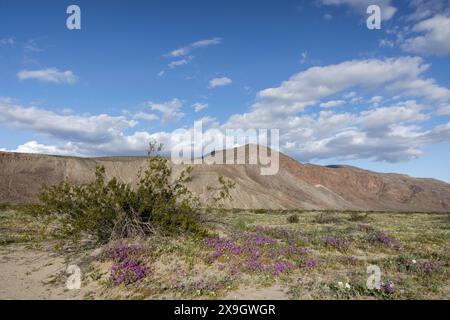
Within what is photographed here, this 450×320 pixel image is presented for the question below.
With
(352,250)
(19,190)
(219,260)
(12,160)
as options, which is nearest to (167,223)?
(219,260)

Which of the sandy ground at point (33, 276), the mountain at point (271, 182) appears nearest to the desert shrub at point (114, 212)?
the sandy ground at point (33, 276)

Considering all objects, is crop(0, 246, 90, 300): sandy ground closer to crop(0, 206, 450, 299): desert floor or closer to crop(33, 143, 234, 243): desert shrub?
crop(0, 206, 450, 299): desert floor

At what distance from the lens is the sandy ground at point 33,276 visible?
31.2ft

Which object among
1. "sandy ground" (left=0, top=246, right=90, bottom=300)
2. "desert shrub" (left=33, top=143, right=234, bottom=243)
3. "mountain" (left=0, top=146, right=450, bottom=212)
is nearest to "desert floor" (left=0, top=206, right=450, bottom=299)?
"sandy ground" (left=0, top=246, right=90, bottom=300)

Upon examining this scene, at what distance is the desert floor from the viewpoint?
8.78 meters

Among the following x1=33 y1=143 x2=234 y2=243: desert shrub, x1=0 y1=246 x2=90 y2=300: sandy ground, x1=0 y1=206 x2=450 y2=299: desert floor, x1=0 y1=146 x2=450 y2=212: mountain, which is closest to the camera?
x1=0 y1=206 x2=450 y2=299: desert floor

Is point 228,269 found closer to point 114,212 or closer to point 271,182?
point 114,212

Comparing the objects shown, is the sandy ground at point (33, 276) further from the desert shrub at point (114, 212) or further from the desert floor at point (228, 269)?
the desert shrub at point (114, 212)

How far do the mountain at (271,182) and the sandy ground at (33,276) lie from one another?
1441 inches

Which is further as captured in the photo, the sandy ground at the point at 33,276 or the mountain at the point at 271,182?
the mountain at the point at 271,182

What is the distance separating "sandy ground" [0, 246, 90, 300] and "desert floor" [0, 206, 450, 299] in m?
0.02

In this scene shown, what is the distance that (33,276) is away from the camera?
11.2 metres

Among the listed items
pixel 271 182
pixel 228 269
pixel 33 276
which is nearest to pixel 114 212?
pixel 33 276
